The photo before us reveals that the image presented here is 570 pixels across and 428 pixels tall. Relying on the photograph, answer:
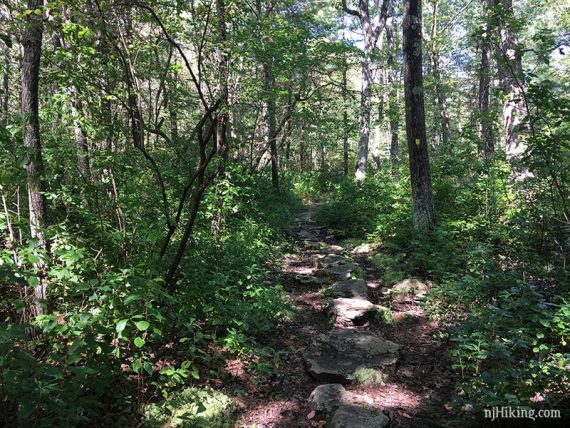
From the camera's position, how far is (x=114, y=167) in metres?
3.93

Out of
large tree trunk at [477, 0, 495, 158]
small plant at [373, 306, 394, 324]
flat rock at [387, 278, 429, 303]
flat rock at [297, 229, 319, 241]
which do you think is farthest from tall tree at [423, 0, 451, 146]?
small plant at [373, 306, 394, 324]

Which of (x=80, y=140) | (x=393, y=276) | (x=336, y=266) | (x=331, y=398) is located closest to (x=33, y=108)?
(x=80, y=140)

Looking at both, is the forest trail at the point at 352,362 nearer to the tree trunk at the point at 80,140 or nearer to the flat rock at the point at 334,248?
the flat rock at the point at 334,248

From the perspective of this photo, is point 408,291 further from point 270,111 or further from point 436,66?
point 436,66

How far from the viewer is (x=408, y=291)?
6.61m

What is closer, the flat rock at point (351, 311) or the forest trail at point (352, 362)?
the forest trail at point (352, 362)

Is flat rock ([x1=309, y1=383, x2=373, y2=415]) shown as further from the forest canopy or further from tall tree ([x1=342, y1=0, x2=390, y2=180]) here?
tall tree ([x1=342, y1=0, x2=390, y2=180])

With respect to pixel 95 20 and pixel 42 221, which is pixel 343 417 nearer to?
pixel 42 221

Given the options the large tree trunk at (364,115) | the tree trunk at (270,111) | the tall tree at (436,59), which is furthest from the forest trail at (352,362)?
the tall tree at (436,59)

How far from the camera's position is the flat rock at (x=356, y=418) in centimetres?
325

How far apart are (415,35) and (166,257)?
23.5 feet

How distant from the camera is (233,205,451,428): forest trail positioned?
3.64 metres

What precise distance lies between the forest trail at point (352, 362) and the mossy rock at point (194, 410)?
221 millimetres

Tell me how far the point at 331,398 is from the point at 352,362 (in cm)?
85
